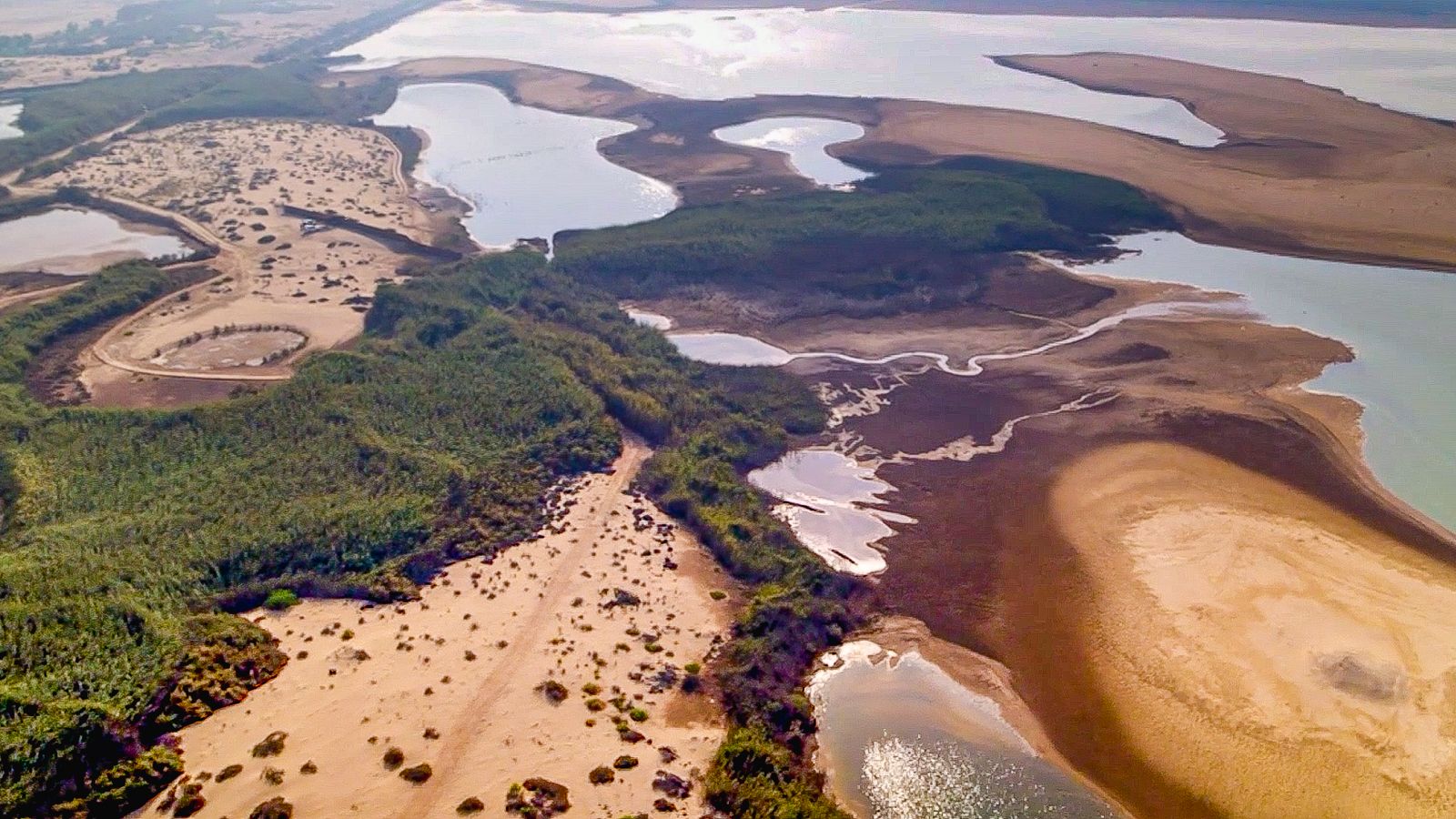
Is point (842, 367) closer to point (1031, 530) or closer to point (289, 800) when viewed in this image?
point (1031, 530)

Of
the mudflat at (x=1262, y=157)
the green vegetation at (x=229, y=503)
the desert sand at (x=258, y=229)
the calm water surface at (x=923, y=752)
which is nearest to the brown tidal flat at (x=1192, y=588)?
the calm water surface at (x=923, y=752)

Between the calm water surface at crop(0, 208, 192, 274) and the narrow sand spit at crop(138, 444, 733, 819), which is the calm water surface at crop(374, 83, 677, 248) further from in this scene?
the narrow sand spit at crop(138, 444, 733, 819)

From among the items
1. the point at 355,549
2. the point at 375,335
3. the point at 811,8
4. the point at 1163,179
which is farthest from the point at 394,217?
Result: the point at 811,8

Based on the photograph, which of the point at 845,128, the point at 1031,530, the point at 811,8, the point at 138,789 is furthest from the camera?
the point at 811,8

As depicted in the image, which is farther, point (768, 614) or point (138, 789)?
point (768, 614)

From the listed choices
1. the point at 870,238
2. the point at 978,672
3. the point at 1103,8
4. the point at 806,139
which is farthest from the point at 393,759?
the point at 1103,8

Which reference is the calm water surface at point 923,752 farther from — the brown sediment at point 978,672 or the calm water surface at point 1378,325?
the calm water surface at point 1378,325
